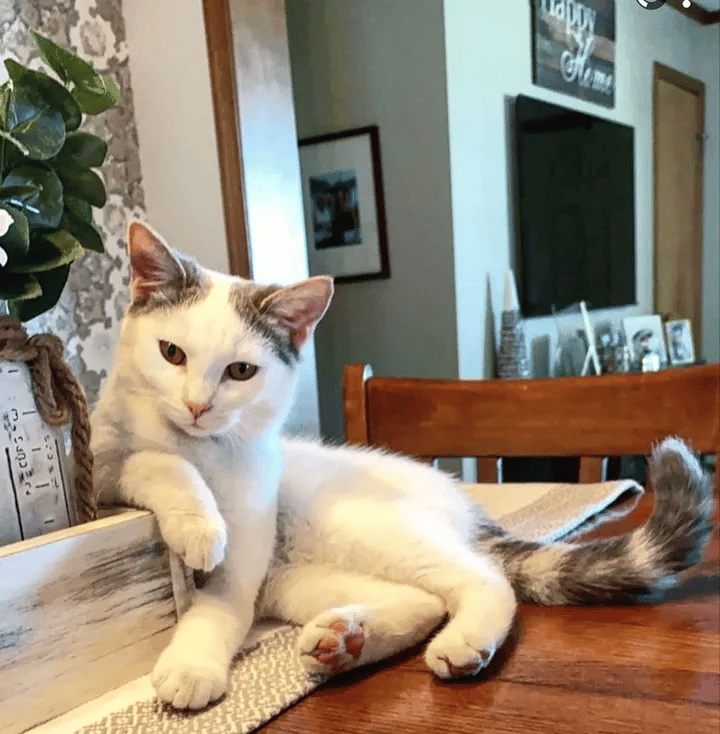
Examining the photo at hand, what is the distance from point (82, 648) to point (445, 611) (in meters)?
0.32

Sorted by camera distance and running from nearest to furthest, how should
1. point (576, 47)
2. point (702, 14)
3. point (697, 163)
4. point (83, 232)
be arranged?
1. point (83, 232)
2. point (576, 47)
3. point (702, 14)
4. point (697, 163)

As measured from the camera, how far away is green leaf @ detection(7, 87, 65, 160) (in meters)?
0.54

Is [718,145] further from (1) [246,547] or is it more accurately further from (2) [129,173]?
A: (1) [246,547]

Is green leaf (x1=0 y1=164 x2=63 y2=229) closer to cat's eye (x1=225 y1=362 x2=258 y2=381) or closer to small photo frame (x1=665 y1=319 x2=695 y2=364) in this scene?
cat's eye (x1=225 y1=362 x2=258 y2=381)

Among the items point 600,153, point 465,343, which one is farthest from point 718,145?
point 465,343

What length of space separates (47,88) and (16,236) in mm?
A: 128

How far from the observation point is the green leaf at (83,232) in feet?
2.04

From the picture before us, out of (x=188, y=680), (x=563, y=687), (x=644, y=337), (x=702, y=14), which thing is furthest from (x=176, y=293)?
(x=702, y=14)

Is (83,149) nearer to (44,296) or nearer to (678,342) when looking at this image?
(44,296)

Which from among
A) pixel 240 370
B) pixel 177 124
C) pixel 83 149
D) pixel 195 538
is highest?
pixel 177 124

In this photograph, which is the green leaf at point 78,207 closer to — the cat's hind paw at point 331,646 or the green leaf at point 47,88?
the green leaf at point 47,88

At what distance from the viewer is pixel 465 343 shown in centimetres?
249

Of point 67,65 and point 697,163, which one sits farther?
point 697,163

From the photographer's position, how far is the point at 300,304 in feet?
2.55
